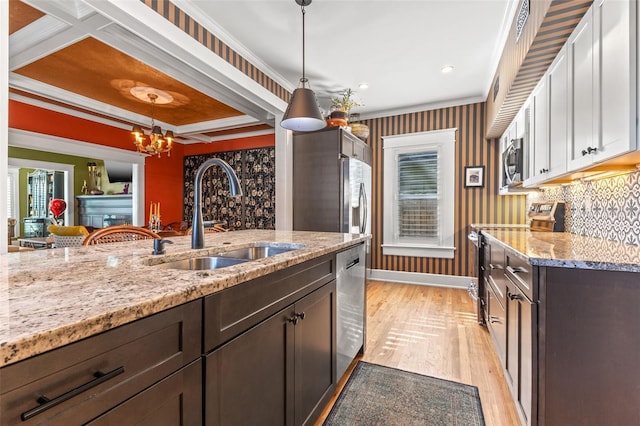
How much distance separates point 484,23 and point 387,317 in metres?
2.93

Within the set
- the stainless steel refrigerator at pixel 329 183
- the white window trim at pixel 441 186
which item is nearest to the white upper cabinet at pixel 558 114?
the stainless steel refrigerator at pixel 329 183

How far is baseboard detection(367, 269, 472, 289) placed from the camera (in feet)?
14.7

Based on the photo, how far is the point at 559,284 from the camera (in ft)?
4.14

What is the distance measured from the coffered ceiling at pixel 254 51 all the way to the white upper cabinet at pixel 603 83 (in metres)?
1.11

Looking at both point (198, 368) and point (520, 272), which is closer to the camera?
point (198, 368)

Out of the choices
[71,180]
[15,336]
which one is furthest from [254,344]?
[71,180]

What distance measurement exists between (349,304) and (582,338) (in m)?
1.18

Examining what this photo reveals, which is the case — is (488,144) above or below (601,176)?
above

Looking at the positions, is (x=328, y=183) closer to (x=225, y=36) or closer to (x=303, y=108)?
(x=303, y=108)

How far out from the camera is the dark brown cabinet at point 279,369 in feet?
2.91

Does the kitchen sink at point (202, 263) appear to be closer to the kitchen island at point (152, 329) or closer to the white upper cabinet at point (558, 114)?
the kitchen island at point (152, 329)

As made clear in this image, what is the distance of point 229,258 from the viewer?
1568 mm

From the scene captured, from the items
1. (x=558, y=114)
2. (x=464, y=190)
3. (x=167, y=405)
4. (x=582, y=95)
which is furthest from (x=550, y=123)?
(x=167, y=405)

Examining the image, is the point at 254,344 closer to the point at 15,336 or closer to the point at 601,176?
the point at 15,336
